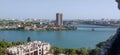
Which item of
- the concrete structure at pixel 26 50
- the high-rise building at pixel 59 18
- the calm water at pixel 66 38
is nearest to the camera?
the concrete structure at pixel 26 50

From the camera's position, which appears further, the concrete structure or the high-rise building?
the high-rise building

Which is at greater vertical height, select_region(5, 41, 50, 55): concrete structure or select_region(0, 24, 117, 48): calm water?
select_region(5, 41, 50, 55): concrete structure

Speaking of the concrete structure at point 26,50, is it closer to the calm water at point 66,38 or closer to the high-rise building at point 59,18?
the calm water at point 66,38

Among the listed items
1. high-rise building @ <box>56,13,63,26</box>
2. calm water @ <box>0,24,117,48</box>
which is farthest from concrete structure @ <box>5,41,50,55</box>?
high-rise building @ <box>56,13,63,26</box>

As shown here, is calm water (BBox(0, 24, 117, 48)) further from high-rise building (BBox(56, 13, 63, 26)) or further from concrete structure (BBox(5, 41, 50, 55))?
high-rise building (BBox(56, 13, 63, 26))

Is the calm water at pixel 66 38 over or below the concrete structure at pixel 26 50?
below

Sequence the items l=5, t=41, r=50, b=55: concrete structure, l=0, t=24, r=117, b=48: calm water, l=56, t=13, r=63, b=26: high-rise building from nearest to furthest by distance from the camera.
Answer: l=5, t=41, r=50, b=55: concrete structure, l=0, t=24, r=117, b=48: calm water, l=56, t=13, r=63, b=26: high-rise building

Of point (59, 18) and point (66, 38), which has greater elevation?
point (66, 38)

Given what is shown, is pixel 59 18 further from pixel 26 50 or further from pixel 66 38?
pixel 26 50

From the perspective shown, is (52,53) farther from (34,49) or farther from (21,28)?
(21,28)

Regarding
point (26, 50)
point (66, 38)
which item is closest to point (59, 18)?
point (66, 38)

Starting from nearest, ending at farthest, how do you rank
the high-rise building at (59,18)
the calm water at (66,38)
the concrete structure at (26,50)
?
the concrete structure at (26,50)
the calm water at (66,38)
the high-rise building at (59,18)

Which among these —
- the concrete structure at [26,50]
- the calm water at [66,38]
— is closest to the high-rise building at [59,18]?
the calm water at [66,38]
